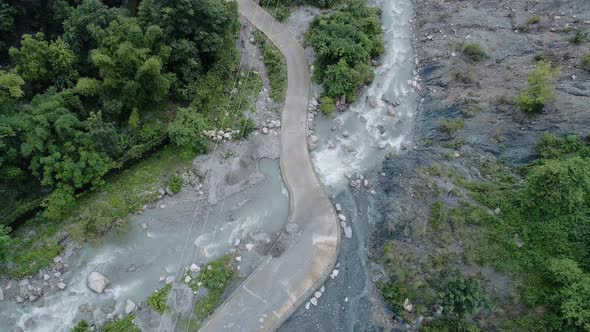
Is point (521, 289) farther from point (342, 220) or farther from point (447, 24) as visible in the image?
point (447, 24)

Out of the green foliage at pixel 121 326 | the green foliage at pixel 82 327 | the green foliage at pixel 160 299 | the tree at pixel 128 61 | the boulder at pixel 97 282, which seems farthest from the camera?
the tree at pixel 128 61

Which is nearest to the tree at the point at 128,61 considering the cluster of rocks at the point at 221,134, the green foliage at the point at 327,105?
the cluster of rocks at the point at 221,134

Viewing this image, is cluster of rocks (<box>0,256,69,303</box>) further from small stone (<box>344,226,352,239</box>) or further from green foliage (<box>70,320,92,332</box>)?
small stone (<box>344,226,352,239</box>)

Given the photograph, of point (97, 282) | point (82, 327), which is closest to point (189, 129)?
point (97, 282)

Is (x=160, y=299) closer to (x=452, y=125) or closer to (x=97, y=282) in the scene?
(x=97, y=282)

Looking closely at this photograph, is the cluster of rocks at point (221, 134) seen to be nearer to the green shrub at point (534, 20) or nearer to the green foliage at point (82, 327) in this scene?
the green foliage at point (82, 327)

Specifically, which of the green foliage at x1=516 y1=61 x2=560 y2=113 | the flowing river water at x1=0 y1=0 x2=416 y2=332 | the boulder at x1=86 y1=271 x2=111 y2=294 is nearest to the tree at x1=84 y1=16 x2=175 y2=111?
the flowing river water at x1=0 y1=0 x2=416 y2=332

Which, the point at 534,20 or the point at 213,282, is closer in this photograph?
the point at 213,282
